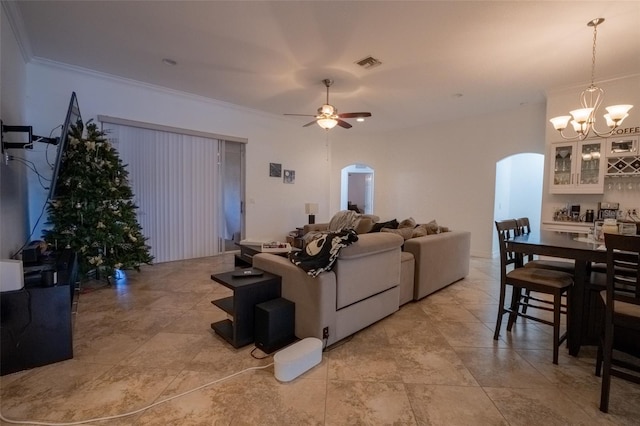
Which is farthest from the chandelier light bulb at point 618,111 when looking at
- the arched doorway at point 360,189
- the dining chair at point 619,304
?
the arched doorway at point 360,189

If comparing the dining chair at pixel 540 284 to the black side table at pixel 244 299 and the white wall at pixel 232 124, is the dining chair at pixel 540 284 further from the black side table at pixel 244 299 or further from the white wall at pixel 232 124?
the white wall at pixel 232 124

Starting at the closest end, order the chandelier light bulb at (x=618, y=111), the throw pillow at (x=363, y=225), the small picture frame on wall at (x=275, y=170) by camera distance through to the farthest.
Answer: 1. the chandelier light bulb at (x=618, y=111)
2. the throw pillow at (x=363, y=225)
3. the small picture frame on wall at (x=275, y=170)

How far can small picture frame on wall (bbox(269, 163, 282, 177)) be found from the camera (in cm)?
637

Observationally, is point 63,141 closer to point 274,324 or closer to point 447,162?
point 274,324

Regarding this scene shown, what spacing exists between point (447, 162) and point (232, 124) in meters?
4.85

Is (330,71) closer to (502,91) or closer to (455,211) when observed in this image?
(502,91)

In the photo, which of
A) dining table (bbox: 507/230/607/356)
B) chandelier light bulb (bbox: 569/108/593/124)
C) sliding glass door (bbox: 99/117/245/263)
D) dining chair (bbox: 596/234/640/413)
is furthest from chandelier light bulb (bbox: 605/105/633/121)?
sliding glass door (bbox: 99/117/245/263)

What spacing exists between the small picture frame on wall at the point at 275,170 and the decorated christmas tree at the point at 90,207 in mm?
3039

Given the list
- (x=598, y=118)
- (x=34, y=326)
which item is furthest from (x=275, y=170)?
(x=598, y=118)

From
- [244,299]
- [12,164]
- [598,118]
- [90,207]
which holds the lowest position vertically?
[244,299]

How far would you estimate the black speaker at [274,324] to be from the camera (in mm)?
2230

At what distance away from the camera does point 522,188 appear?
21.4 feet

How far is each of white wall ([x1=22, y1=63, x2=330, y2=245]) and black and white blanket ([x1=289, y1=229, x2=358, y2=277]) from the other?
384cm

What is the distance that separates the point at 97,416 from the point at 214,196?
14.3 feet
